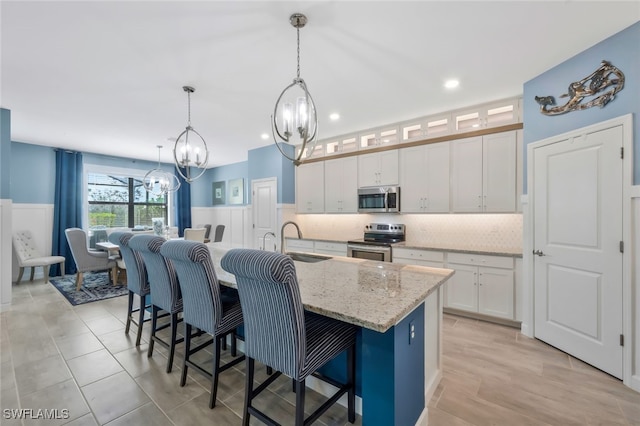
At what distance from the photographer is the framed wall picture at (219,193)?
8078 millimetres

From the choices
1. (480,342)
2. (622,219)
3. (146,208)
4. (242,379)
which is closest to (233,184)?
(146,208)

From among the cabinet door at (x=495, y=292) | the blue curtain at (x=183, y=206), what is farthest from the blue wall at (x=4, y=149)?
the cabinet door at (x=495, y=292)

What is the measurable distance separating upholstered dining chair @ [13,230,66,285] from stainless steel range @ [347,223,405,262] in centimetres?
551

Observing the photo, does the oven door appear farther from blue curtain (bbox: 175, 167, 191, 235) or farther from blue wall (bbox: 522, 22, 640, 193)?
blue curtain (bbox: 175, 167, 191, 235)

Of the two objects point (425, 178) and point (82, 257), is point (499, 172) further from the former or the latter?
point (82, 257)

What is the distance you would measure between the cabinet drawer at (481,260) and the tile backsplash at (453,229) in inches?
11.2

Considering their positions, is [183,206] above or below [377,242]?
above

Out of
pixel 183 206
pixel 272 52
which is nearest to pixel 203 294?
pixel 272 52

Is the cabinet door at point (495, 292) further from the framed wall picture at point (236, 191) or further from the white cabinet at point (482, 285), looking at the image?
the framed wall picture at point (236, 191)

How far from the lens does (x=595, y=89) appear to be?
2355 mm

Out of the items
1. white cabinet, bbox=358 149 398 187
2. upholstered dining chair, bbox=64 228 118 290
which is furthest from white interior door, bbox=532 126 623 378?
upholstered dining chair, bbox=64 228 118 290

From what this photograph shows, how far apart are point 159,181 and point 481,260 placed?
20.4ft

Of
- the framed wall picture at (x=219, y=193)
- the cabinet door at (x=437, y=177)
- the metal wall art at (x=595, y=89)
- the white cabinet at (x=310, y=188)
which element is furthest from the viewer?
the framed wall picture at (x=219, y=193)

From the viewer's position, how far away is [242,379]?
2.19 m
